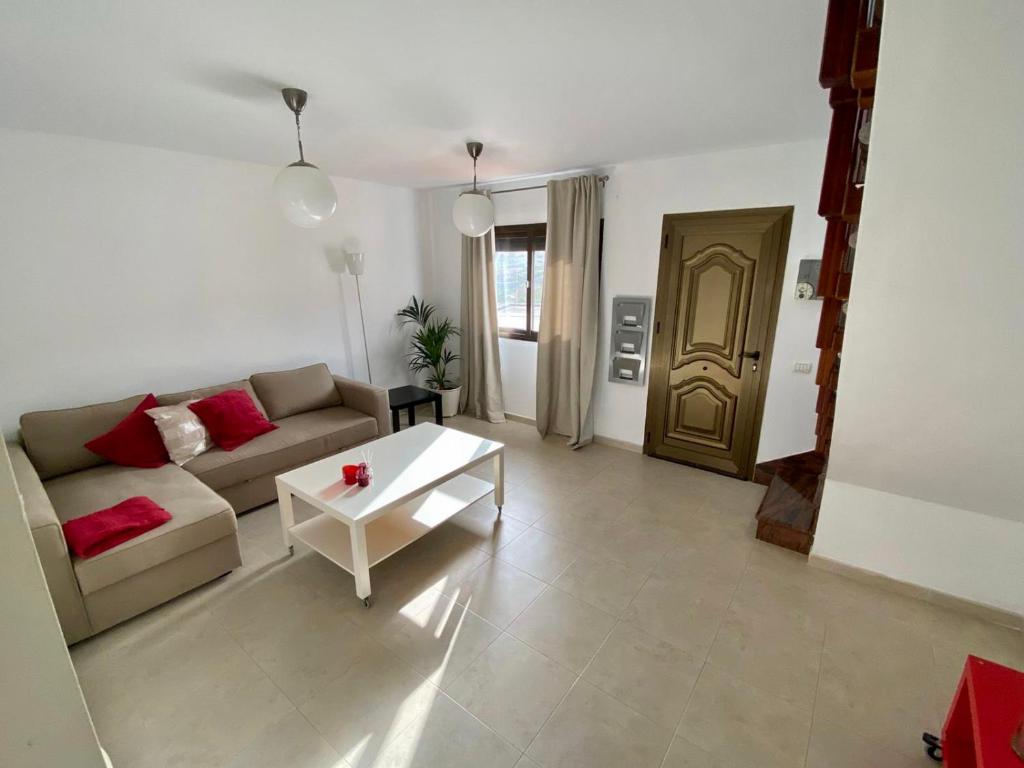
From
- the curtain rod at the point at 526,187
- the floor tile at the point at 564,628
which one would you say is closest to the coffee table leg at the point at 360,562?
the floor tile at the point at 564,628

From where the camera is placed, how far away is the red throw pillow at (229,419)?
2.91 meters

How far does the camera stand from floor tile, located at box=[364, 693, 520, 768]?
1423 mm

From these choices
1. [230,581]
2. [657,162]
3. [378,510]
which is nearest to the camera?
[378,510]

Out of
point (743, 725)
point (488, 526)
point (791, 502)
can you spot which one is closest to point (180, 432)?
point (488, 526)

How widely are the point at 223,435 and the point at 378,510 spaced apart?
62.9 inches

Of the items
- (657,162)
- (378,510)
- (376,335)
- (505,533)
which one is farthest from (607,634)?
(376,335)

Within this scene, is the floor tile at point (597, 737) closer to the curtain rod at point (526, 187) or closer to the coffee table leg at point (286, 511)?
the coffee table leg at point (286, 511)

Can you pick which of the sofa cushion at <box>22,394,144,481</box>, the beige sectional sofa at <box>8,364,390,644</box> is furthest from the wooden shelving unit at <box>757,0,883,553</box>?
the sofa cushion at <box>22,394,144,481</box>

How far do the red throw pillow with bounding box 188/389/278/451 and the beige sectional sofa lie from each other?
0.24 feet

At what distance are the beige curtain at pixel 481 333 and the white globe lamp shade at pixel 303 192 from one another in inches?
84.7

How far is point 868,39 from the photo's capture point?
130 centimetres

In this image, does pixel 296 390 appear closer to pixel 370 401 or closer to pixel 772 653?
pixel 370 401

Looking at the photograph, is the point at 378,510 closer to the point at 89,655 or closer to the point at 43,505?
the point at 89,655

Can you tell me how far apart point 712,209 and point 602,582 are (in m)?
2.67
